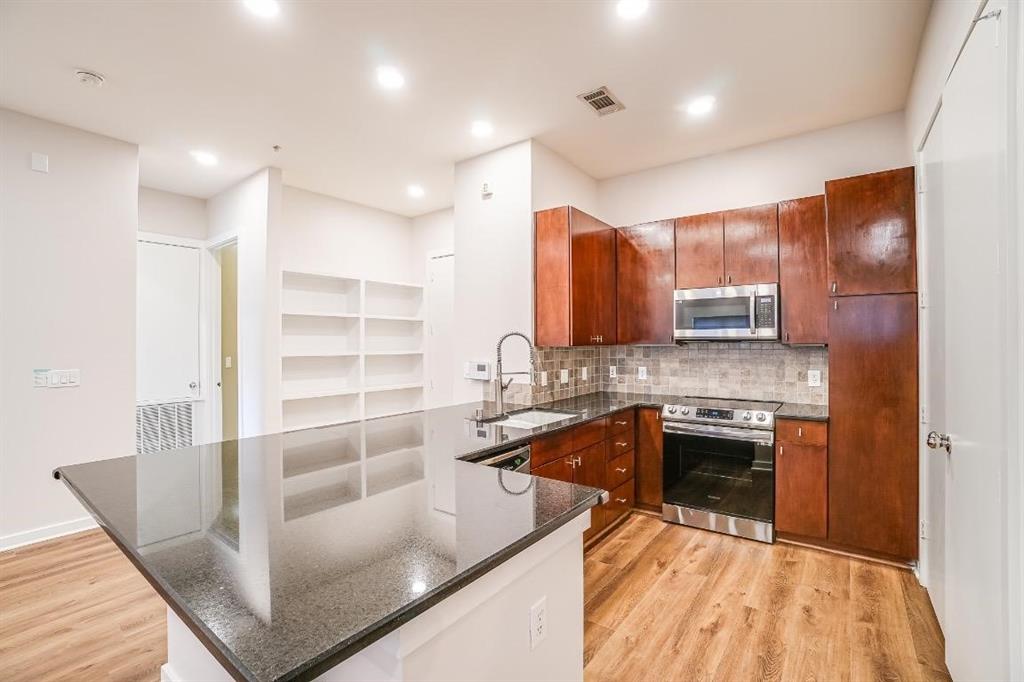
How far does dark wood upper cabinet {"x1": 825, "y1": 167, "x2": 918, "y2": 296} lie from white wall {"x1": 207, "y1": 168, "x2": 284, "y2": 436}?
4.32m

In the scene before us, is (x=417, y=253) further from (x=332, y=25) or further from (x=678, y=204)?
(x=332, y=25)

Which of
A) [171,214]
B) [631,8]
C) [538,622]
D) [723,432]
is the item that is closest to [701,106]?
[631,8]

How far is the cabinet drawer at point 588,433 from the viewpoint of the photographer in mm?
2977

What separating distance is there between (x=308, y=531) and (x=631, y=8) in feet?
8.32

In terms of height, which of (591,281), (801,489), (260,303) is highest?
(591,281)

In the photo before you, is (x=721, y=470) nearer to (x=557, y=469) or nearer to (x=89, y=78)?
(x=557, y=469)

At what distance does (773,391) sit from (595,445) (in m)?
1.58

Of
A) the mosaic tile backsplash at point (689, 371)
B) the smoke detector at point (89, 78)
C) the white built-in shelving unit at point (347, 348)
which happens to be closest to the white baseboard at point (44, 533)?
the white built-in shelving unit at point (347, 348)

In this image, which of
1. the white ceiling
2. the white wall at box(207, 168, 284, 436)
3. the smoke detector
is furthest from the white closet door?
the smoke detector

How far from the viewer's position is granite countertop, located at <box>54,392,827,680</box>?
0.76 m

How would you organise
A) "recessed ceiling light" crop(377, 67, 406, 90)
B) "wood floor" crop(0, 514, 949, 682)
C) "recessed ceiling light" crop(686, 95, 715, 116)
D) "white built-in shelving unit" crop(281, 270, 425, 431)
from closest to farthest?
"wood floor" crop(0, 514, 949, 682) < "recessed ceiling light" crop(377, 67, 406, 90) < "recessed ceiling light" crop(686, 95, 715, 116) < "white built-in shelving unit" crop(281, 270, 425, 431)

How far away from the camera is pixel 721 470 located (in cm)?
336

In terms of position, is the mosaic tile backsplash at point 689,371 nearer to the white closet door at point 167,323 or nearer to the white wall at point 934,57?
the white wall at point 934,57

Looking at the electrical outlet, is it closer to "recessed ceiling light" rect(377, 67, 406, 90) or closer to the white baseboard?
"recessed ceiling light" rect(377, 67, 406, 90)
